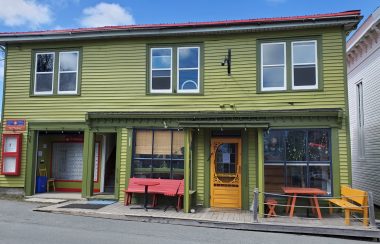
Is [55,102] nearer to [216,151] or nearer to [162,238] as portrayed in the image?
[216,151]

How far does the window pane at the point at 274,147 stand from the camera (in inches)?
450

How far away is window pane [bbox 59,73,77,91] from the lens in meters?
13.3

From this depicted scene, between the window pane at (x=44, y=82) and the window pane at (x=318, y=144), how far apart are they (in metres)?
9.49

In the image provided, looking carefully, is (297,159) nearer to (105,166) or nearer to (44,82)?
(105,166)

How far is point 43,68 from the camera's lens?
13.6 m

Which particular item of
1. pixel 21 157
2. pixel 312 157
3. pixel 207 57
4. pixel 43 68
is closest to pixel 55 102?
pixel 43 68

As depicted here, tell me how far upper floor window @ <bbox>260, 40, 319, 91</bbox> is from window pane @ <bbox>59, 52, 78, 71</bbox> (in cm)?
686

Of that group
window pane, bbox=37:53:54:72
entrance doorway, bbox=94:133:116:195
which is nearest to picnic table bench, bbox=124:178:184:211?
entrance doorway, bbox=94:133:116:195

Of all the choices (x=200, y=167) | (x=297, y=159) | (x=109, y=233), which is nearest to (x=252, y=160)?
(x=297, y=159)

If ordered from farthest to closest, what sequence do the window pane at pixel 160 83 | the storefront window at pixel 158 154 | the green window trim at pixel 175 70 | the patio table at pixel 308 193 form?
the window pane at pixel 160 83 → the green window trim at pixel 175 70 → the storefront window at pixel 158 154 → the patio table at pixel 308 193

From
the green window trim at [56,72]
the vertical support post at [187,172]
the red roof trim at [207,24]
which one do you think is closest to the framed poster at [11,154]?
the green window trim at [56,72]

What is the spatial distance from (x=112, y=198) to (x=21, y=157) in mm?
3916

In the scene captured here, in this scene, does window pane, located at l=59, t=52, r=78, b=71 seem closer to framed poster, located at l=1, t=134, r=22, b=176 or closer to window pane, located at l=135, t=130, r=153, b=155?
framed poster, located at l=1, t=134, r=22, b=176

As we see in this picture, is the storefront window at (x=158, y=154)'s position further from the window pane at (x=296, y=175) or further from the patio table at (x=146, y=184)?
the window pane at (x=296, y=175)
